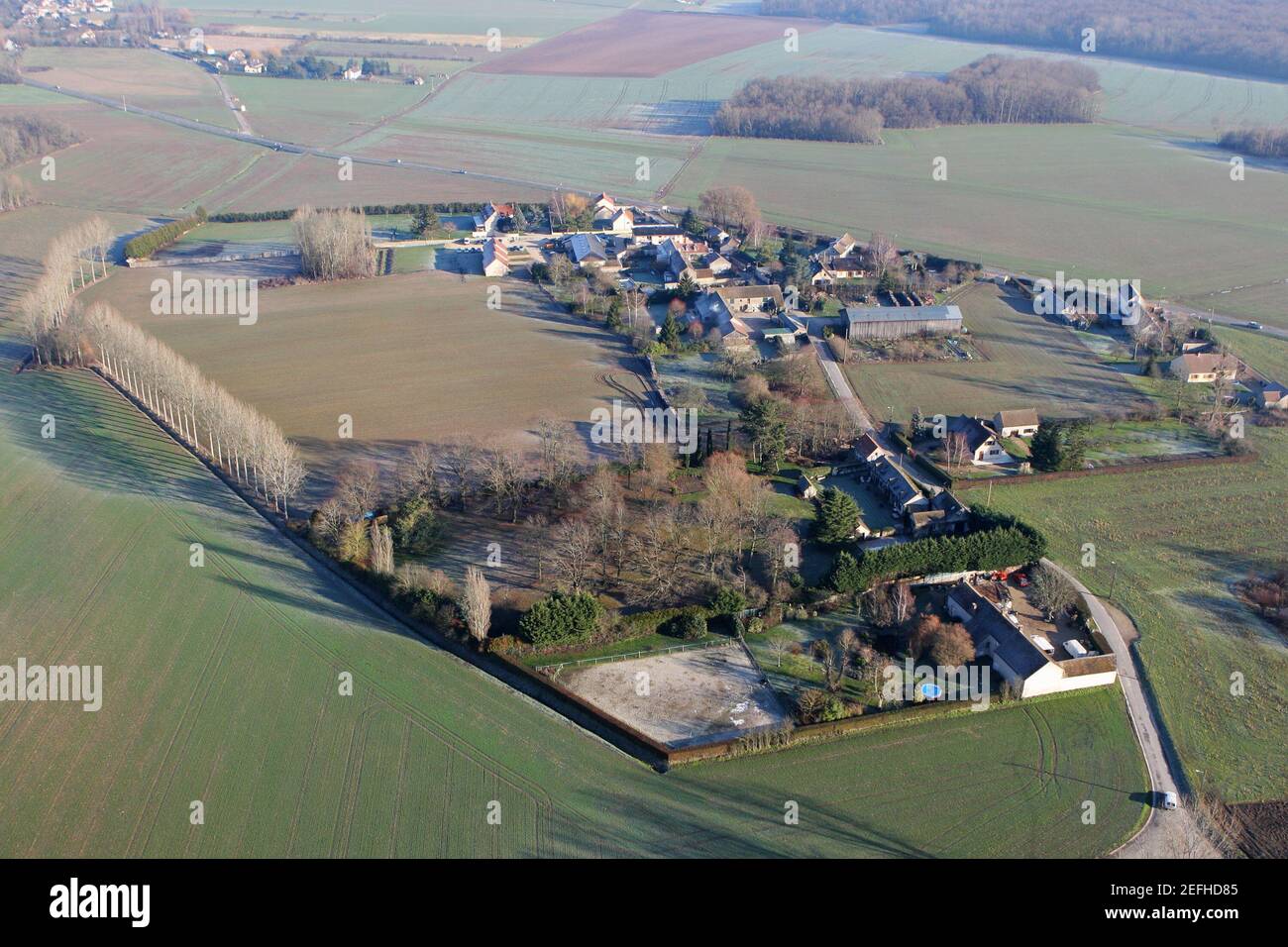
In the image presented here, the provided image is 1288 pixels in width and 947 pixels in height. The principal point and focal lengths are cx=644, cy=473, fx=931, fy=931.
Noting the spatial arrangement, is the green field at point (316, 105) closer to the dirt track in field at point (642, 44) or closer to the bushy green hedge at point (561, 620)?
the dirt track in field at point (642, 44)

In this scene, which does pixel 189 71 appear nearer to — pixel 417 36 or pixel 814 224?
pixel 417 36

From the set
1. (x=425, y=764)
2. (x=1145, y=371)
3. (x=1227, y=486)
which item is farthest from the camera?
(x=1145, y=371)

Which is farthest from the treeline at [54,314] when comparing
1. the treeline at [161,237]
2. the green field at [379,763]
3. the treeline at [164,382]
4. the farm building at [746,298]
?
the farm building at [746,298]

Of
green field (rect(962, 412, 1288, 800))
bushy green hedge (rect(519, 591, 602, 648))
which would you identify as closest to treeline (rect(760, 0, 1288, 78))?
green field (rect(962, 412, 1288, 800))

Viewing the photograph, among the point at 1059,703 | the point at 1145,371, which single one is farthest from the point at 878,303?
the point at 1059,703

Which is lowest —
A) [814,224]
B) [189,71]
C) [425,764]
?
[425,764]

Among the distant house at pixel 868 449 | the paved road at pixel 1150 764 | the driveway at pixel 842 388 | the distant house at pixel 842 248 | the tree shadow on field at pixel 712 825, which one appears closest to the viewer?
the tree shadow on field at pixel 712 825

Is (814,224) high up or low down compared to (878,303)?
up
